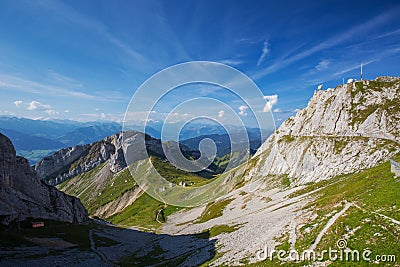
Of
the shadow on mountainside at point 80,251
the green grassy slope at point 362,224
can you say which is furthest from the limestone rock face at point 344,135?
the shadow on mountainside at point 80,251

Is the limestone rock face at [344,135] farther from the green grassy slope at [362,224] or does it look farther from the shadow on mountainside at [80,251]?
the shadow on mountainside at [80,251]

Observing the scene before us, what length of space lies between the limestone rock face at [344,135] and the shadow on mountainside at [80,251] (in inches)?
1812

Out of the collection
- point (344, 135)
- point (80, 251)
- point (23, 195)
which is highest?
point (344, 135)

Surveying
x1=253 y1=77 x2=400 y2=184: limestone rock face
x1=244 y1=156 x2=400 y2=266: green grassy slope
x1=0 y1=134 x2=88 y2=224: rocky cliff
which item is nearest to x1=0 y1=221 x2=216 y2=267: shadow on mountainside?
x1=0 y1=134 x2=88 y2=224: rocky cliff

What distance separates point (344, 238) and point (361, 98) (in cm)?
8433

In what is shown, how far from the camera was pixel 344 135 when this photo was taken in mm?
85438

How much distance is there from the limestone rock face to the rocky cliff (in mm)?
91905

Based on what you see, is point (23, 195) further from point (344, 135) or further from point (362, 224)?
point (344, 135)

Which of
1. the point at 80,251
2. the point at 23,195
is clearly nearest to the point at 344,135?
the point at 80,251

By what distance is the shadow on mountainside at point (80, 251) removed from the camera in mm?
48875

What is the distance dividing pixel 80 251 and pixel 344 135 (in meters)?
89.4

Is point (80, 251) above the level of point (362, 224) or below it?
below

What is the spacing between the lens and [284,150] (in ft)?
361

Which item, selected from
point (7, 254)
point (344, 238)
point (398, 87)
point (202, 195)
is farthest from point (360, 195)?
point (202, 195)
